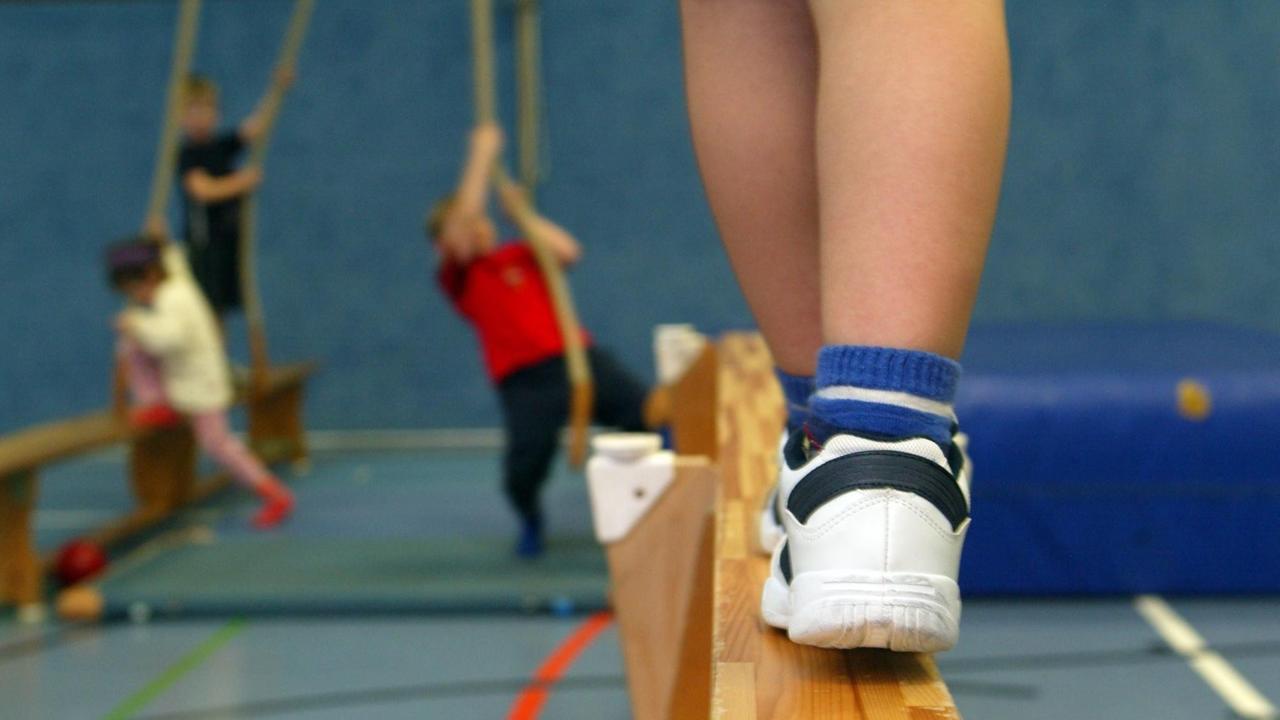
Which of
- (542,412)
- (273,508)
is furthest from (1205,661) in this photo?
(273,508)

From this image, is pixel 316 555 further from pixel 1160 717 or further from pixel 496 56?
pixel 496 56

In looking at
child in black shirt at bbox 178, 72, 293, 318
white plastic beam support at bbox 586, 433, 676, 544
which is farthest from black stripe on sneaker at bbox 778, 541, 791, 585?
child in black shirt at bbox 178, 72, 293, 318

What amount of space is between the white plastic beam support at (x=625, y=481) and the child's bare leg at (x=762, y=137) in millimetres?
587

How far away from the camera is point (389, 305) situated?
16.7 ft

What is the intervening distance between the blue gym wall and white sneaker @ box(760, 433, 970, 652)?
444cm

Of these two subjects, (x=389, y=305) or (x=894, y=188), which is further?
(x=389, y=305)

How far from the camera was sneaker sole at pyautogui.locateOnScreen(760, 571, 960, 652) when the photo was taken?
21.2 inches

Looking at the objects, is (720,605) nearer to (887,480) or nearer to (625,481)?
(887,480)

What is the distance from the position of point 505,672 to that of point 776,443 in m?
1.32

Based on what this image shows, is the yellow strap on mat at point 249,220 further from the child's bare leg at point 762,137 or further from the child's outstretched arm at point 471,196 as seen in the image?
the child's bare leg at point 762,137

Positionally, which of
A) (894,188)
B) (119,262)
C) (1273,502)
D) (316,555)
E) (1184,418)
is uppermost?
(894,188)

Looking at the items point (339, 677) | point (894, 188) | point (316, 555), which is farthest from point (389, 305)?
point (894, 188)

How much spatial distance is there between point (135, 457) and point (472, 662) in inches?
68.4

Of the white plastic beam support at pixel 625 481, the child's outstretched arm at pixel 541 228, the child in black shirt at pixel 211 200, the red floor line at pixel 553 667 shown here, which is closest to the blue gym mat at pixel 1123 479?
the red floor line at pixel 553 667
